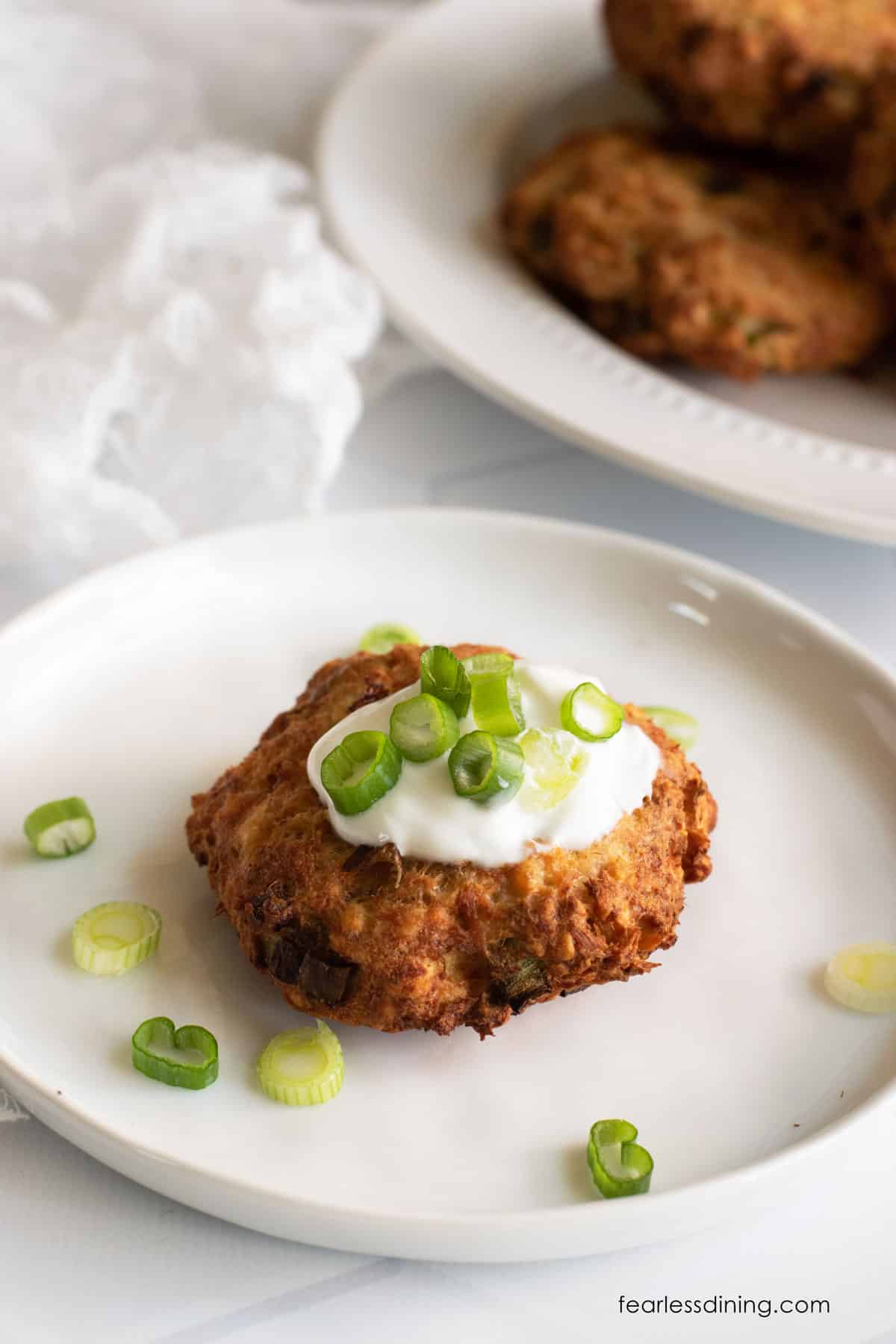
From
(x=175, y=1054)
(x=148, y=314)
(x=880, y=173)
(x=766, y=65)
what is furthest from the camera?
(x=766, y=65)

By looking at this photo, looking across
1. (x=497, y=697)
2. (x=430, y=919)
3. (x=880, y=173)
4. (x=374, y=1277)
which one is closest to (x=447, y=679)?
(x=497, y=697)

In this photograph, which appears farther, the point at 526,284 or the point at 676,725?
the point at 526,284

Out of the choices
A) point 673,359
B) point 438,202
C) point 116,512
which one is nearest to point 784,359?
point 673,359

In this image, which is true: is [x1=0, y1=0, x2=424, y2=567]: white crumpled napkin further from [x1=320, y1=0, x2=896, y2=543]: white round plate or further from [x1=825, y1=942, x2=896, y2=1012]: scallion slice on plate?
[x1=825, y1=942, x2=896, y2=1012]: scallion slice on plate

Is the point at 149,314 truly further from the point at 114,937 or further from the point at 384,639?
the point at 114,937

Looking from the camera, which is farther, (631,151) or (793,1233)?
(631,151)

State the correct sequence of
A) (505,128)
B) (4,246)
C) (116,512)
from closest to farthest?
1. (116,512)
2. (4,246)
3. (505,128)

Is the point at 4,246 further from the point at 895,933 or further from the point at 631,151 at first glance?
the point at 895,933

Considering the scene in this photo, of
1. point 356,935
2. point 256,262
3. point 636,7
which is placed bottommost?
point 256,262
